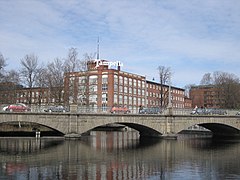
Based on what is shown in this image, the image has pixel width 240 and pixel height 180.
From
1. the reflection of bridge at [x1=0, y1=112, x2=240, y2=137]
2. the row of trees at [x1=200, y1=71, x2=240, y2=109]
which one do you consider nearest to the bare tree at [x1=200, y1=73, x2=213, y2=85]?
the row of trees at [x1=200, y1=71, x2=240, y2=109]

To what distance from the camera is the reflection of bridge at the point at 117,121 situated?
39.8 meters

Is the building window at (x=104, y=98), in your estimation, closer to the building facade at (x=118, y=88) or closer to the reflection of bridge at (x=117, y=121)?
the building facade at (x=118, y=88)

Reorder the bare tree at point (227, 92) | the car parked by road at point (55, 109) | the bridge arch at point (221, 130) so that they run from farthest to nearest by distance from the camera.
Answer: the bare tree at point (227, 92), the bridge arch at point (221, 130), the car parked by road at point (55, 109)

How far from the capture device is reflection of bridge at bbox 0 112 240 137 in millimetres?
39750

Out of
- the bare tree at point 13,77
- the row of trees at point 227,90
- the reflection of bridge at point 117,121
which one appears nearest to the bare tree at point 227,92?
the row of trees at point 227,90

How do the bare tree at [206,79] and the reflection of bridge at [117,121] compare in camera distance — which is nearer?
the reflection of bridge at [117,121]

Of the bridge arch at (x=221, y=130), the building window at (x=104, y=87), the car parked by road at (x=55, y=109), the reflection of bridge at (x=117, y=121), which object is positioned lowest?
the bridge arch at (x=221, y=130)

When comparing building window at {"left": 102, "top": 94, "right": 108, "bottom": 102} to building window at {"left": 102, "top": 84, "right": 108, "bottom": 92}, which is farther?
building window at {"left": 102, "top": 84, "right": 108, "bottom": 92}

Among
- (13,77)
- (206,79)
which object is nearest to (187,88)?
(206,79)

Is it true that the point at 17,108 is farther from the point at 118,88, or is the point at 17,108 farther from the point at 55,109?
the point at 118,88

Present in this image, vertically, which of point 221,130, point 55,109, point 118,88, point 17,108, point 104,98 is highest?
point 118,88

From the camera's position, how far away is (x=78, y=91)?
53000 mm

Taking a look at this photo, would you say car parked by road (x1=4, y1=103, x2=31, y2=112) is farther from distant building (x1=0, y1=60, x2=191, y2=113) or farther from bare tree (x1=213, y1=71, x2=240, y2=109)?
bare tree (x1=213, y1=71, x2=240, y2=109)

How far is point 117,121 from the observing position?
43750 millimetres
